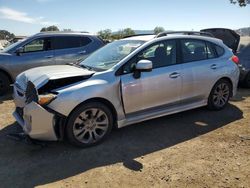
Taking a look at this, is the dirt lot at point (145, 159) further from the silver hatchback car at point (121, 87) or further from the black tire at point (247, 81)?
the black tire at point (247, 81)

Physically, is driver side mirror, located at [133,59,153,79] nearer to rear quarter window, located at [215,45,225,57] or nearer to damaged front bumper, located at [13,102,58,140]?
damaged front bumper, located at [13,102,58,140]

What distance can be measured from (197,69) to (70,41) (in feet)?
15.9

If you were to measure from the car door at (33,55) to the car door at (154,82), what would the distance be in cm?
445

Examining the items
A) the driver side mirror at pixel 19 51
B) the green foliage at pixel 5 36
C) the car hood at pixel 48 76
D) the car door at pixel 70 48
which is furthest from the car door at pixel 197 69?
the green foliage at pixel 5 36

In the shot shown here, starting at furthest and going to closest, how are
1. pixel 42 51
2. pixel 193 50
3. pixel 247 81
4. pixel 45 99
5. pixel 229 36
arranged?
pixel 229 36, pixel 42 51, pixel 247 81, pixel 193 50, pixel 45 99

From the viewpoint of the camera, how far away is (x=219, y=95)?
249 inches

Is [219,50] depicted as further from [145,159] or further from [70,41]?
[70,41]

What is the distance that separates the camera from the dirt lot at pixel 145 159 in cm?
369

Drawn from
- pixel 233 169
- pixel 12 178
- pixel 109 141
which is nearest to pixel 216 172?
pixel 233 169

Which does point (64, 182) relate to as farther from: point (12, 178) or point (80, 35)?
point (80, 35)

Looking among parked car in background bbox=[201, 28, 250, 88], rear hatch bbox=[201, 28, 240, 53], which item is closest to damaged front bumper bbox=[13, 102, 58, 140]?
parked car in background bbox=[201, 28, 250, 88]

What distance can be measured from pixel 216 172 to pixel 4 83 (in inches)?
256

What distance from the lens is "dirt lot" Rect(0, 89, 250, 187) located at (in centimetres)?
369

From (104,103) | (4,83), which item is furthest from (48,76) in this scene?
(4,83)
